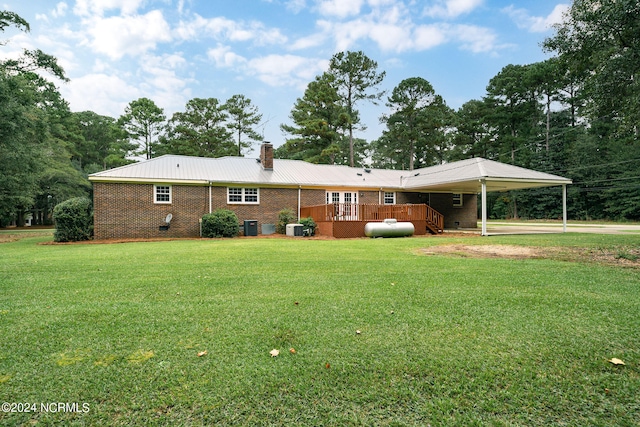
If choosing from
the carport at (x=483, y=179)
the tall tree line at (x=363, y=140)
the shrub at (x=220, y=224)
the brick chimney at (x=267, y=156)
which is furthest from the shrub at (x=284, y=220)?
the tall tree line at (x=363, y=140)

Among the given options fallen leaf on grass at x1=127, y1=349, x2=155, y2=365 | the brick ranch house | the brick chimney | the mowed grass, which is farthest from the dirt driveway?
fallen leaf on grass at x1=127, y1=349, x2=155, y2=365

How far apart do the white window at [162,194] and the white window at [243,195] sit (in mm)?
2920

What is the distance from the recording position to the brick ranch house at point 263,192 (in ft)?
50.1

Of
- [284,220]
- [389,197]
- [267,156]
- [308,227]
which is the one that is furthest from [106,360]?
[389,197]

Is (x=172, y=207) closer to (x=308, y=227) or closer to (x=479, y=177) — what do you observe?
(x=308, y=227)

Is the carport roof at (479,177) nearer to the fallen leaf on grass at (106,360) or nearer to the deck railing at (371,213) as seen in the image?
the deck railing at (371,213)

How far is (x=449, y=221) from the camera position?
75.9ft

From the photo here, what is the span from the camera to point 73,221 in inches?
547

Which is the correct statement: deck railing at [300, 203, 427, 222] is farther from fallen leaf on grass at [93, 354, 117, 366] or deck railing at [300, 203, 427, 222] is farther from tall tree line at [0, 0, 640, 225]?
tall tree line at [0, 0, 640, 225]

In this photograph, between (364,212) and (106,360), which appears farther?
(364,212)

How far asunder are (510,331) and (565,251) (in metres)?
7.96

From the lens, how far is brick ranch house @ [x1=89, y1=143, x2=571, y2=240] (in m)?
15.3

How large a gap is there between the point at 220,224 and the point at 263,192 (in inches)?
137

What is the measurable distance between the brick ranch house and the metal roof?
0.05 meters
